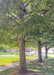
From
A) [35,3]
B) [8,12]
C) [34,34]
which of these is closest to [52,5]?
[35,3]

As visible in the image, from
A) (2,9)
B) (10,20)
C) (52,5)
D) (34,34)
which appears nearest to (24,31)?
(34,34)

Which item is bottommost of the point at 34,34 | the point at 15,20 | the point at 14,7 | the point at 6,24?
the point at 34,34

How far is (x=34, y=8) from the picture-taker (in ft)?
20.1

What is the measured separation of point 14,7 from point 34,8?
1106 mm

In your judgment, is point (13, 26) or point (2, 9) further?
point (13, 26)

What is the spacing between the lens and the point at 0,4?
5.85 m

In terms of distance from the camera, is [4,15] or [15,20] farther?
[15,20]

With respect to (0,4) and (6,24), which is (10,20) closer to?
(6,24)

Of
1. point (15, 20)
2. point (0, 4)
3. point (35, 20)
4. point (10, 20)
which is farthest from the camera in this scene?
point (15, 20)

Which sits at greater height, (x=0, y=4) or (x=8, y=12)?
(x=0, y=4)

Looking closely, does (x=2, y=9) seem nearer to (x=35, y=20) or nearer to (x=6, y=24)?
(x=6, y=24)

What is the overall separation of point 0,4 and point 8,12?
0.62 meters

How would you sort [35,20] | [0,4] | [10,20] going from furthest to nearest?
[10,20] < [0,4] < [35,20]

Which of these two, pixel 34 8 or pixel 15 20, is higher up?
pixel 34 8
